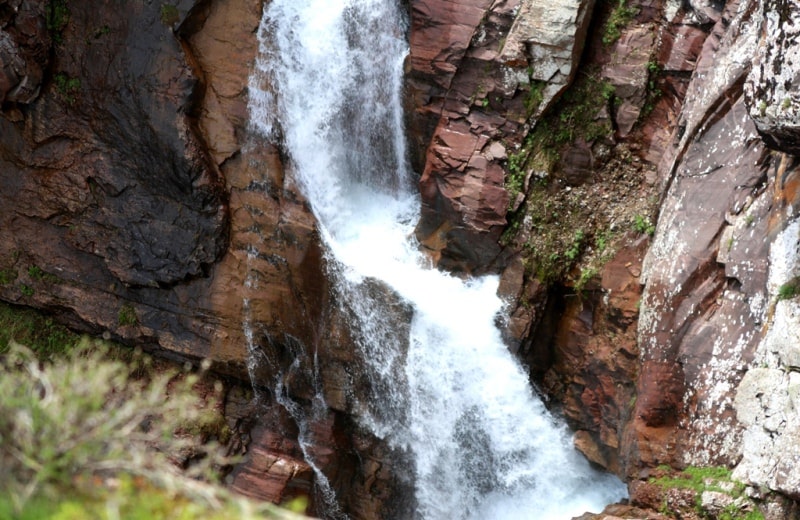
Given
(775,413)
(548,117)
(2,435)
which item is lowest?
(2,435)

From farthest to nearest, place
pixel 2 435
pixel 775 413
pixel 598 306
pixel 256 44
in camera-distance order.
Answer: pixel 256 44, pixel 598 306, pixel 775 413, pixel 2 435

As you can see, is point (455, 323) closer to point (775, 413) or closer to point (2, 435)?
point (775, 413)

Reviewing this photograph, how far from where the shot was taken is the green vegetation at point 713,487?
7895 mm

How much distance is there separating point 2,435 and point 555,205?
8.53 meters

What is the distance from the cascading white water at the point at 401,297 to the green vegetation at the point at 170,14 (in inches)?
53.8

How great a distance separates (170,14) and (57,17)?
2.09 meters

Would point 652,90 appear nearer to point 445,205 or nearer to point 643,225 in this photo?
point 643,225

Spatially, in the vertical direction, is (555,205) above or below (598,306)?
above

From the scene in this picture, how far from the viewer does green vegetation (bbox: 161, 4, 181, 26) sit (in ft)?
38.4

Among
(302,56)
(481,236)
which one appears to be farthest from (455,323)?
(302,56)

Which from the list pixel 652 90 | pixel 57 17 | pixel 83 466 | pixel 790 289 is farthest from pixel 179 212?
pixel 790 289

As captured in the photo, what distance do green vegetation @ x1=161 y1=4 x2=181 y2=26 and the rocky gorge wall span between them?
0.02 meters

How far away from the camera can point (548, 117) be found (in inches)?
445

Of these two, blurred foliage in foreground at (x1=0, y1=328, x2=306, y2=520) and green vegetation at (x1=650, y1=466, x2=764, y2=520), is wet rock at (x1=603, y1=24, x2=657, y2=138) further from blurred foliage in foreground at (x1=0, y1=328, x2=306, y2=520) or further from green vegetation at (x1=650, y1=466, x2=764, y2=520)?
blurred foliage in foreground at (x1=0, y1=328, x2=306, y2=520)
